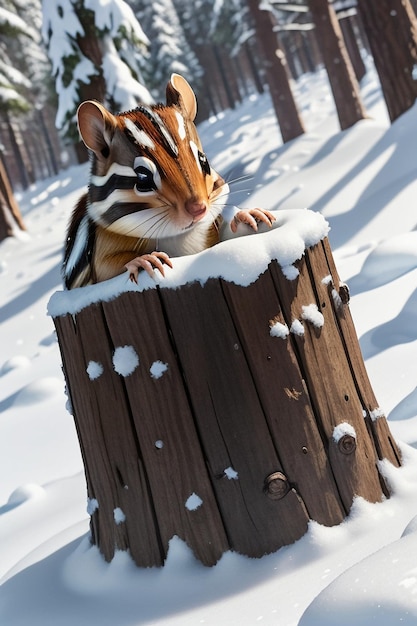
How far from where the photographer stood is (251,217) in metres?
2.80

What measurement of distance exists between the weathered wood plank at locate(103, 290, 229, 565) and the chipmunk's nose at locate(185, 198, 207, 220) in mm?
308

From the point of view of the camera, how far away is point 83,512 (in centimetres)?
388

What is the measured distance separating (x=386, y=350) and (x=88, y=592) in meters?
2.47

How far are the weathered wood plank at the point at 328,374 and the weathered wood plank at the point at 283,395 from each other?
0.13 ft

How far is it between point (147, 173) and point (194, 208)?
21cm

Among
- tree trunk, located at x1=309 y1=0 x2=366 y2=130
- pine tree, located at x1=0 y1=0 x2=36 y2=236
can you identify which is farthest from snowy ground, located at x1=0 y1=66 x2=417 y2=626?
pine tree, located at x1=0 y1=0 x2=36 y2=236

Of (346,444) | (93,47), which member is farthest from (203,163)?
(93,47)

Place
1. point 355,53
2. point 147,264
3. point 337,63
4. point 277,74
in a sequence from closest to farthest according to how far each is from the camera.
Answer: point 147,264 < point 337,63 < point 277,74 < point 355,53

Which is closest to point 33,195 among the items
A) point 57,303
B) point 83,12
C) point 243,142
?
point 243,142

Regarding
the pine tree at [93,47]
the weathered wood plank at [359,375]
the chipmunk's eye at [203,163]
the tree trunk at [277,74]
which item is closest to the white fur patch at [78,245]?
the chipmunk's eye at [203,163]

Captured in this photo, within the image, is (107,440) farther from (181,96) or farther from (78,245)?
(181,96)

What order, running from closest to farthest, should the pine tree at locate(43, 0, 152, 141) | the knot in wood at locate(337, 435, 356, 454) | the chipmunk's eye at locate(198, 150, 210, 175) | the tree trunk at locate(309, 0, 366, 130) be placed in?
the knot in wood at locate(337, 435, 356, 454) → the chipmunk's eye at locate(198, 150, 210, 175) → the pine tree at locate(43, 0, 152, 141) → the tree trunk at locate(309, 0, 366, 130)

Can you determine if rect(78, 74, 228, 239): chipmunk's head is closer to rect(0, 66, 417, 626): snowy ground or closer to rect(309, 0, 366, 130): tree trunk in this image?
rect(0, 66, 417, 626): snowy ground

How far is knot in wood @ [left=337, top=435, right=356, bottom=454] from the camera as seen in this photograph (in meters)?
2.51
